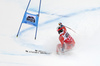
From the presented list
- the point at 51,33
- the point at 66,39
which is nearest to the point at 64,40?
the point at 66,39

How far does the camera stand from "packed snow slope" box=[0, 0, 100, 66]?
3609mm

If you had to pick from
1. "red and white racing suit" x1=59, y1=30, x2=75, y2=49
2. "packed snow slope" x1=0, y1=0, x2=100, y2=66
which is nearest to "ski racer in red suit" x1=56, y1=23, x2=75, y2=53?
"red and white racing suit" x1=59, y1=30, x2=75, y2=49

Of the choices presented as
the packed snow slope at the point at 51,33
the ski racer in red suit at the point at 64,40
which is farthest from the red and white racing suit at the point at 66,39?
the packed snow slope at the point at 51,33

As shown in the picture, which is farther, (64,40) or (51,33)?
(51,33)

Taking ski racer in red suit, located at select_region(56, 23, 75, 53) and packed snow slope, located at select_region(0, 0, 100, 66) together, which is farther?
ski racer in red suit, located at select_region(56, 23, 75, 53)

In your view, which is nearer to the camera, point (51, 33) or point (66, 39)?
point (66, 39)

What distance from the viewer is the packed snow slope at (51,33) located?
3609mm

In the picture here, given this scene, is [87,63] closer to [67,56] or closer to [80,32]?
[67,56]

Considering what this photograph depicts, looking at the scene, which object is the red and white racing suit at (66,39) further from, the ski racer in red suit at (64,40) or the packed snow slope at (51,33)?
the packed snow slope at (51,33)

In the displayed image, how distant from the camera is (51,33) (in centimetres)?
454

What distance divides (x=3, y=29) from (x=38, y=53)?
1177mm

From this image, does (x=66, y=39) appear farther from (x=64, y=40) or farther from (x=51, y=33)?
(x=51, y=33)

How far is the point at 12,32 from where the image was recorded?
174 inches

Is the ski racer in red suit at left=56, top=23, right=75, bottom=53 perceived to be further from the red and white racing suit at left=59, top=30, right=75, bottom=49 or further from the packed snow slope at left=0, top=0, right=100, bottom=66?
the packed snow slope at left=0, top=0, right=100, bottom=66
